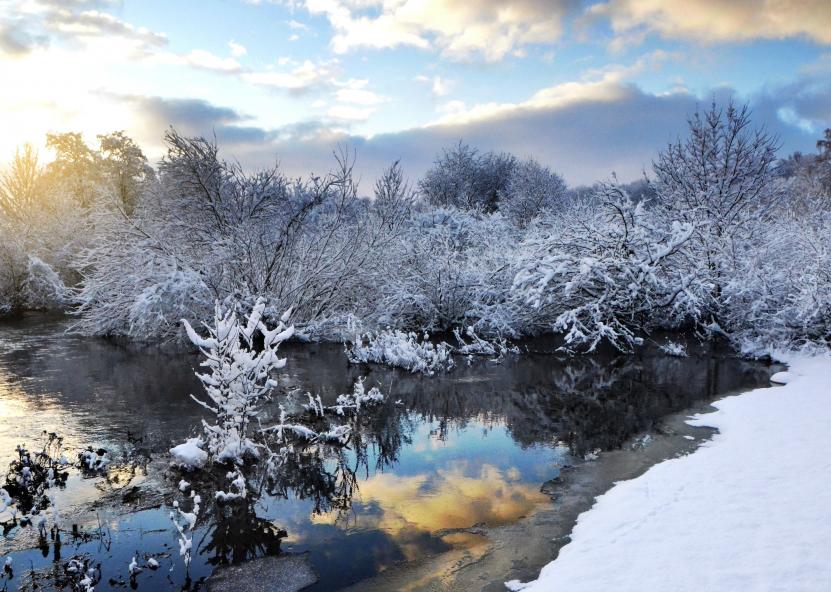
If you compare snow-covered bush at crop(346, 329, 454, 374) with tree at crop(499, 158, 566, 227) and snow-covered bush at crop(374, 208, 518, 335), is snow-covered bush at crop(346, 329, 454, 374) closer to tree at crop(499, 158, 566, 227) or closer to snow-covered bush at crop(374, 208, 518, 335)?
snow-covered bush at crop(374, 208, 518, 335)

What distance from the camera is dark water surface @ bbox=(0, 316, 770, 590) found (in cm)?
514

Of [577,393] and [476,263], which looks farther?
[476,263]

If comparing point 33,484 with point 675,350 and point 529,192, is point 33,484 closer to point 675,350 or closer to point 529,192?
point 675,350

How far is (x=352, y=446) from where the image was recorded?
26.6ft

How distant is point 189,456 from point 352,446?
225 centimetres

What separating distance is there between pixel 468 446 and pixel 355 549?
10.9 feet

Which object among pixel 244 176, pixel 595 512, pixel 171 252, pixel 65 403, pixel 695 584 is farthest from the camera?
pixel 244 176

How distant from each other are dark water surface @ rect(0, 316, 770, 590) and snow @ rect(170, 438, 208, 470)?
211mm

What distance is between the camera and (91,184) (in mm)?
35844

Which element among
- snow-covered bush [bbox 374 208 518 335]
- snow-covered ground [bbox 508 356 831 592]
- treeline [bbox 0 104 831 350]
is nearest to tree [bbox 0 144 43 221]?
treeline [bbox 0 104 831 350]

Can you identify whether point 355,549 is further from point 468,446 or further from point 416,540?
point 468,446

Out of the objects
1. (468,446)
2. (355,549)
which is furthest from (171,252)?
(355,549)

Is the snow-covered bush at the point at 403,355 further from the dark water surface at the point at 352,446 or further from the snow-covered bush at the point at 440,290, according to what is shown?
the snow-covered bush at the point at 440,290

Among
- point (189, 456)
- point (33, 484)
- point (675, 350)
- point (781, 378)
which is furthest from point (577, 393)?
point (33, 484)
